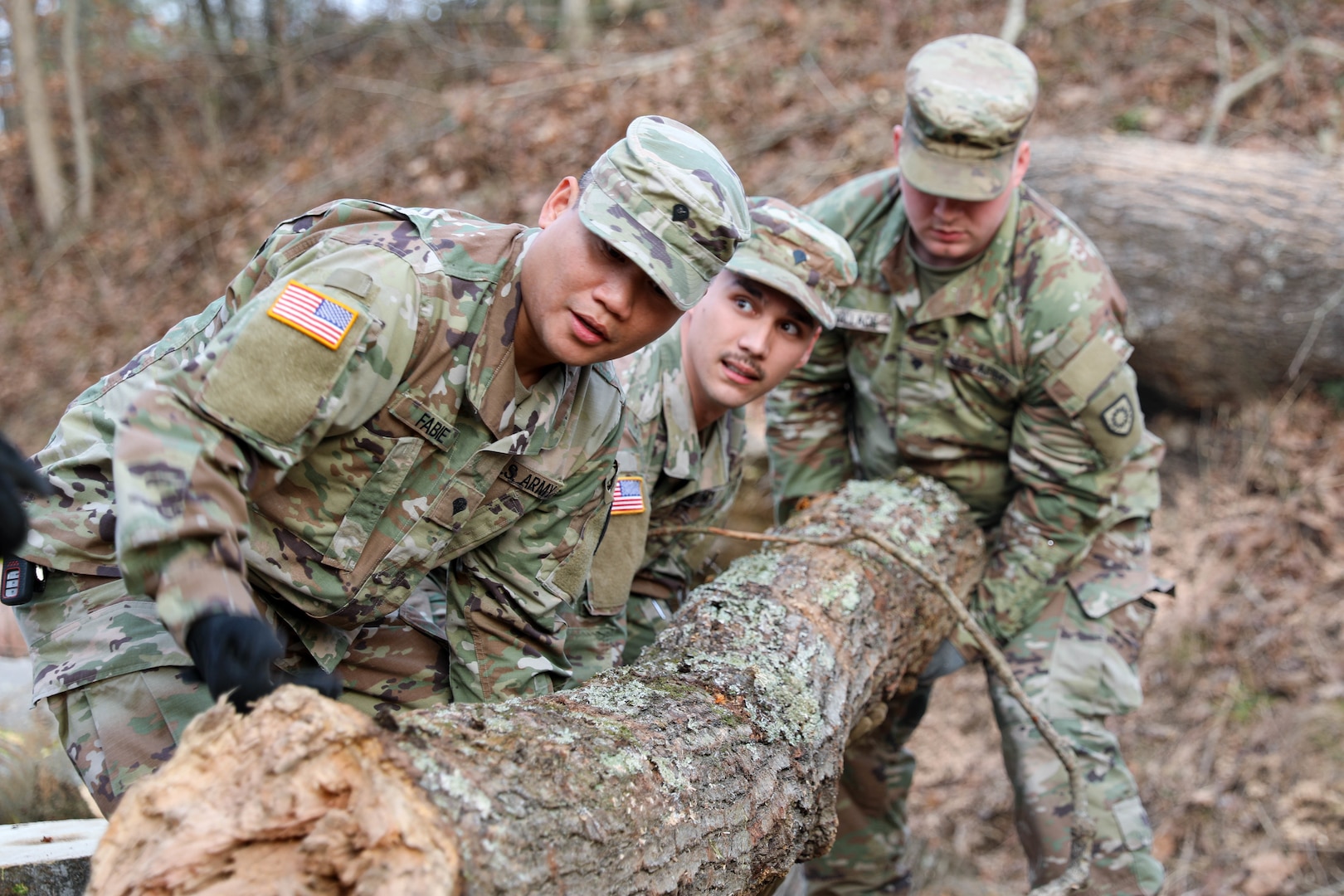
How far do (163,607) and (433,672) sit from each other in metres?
1.13

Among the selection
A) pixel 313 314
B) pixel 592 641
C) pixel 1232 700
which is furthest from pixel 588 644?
pixel 1232 700

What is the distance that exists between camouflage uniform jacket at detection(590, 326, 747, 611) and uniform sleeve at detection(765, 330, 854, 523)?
58 centimetres

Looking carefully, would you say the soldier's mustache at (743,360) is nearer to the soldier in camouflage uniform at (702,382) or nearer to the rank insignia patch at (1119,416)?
the soldier in camouflage uniform at (702,382)

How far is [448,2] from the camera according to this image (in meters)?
11.0

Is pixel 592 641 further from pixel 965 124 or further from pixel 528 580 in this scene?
pixel 965 124

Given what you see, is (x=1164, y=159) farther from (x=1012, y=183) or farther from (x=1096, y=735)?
(x=1096, y=735)

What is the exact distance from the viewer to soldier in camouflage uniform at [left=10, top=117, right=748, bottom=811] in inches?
67.7

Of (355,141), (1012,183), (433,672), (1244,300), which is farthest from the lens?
(355,141)

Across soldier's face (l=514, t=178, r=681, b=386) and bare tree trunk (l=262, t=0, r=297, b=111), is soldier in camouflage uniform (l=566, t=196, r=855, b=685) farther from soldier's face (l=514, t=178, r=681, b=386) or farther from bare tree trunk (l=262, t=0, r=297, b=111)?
bare tree trunk (l=262, t=0, r=297, b=111)

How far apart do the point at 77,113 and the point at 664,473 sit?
1093cm

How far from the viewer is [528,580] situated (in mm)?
2373

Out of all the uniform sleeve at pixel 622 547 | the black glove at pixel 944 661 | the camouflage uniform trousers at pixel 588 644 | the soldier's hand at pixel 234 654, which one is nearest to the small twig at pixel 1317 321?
the black glove at pixel 944 661

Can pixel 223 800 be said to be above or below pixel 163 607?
below

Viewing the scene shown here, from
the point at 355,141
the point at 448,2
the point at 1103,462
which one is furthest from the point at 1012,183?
the point at 448,2
